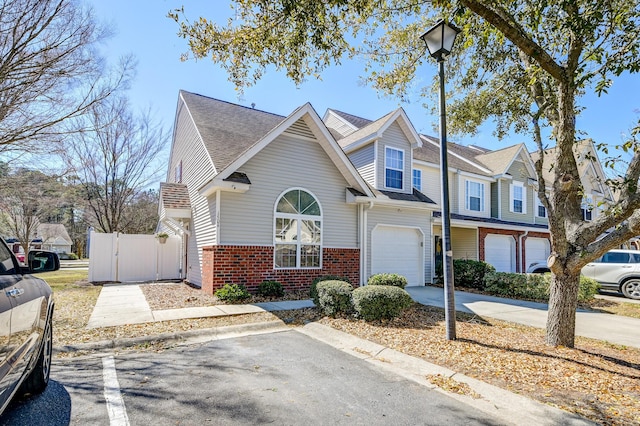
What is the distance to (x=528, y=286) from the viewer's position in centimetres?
1209

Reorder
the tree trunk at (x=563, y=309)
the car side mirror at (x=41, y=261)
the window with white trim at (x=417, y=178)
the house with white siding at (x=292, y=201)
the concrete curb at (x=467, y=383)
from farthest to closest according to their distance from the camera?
the window with white trim at (x=417, y=178) < the house with white siding at (x=292, y=201) < the tree trunk at (x=563, y=309) < the car side mirror at (x=41, y=261) < the concrete curb at (x=467, y=383)

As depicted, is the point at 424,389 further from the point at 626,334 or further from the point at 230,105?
the point at 230,105

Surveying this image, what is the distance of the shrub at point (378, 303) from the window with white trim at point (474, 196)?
12.0 m

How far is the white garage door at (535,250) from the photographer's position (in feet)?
63.9

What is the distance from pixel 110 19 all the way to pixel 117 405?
833 centimetres

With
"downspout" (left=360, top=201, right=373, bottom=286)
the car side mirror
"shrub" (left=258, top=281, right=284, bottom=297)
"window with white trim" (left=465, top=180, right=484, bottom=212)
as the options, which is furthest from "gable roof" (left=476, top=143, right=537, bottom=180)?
the car side mirror

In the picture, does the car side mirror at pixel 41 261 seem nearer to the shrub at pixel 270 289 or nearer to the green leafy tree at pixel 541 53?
the green leafy tree at pixel 541 53

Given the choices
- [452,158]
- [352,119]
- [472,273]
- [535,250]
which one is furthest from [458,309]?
[535,250]

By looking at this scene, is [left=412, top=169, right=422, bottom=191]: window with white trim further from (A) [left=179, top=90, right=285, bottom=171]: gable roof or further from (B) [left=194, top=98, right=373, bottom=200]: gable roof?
(A) [left=179, top=90, right=285, bottom=171]: gable roof

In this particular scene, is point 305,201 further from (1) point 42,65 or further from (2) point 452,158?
(2) point 452,158

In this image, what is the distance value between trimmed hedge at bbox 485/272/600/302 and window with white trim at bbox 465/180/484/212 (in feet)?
18.1

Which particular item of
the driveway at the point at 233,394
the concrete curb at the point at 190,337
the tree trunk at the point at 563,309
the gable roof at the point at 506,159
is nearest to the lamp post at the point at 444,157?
the tree trunk at the point at 563,309

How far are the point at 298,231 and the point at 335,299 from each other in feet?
13.2

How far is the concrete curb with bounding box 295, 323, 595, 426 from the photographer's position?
11.6ft
